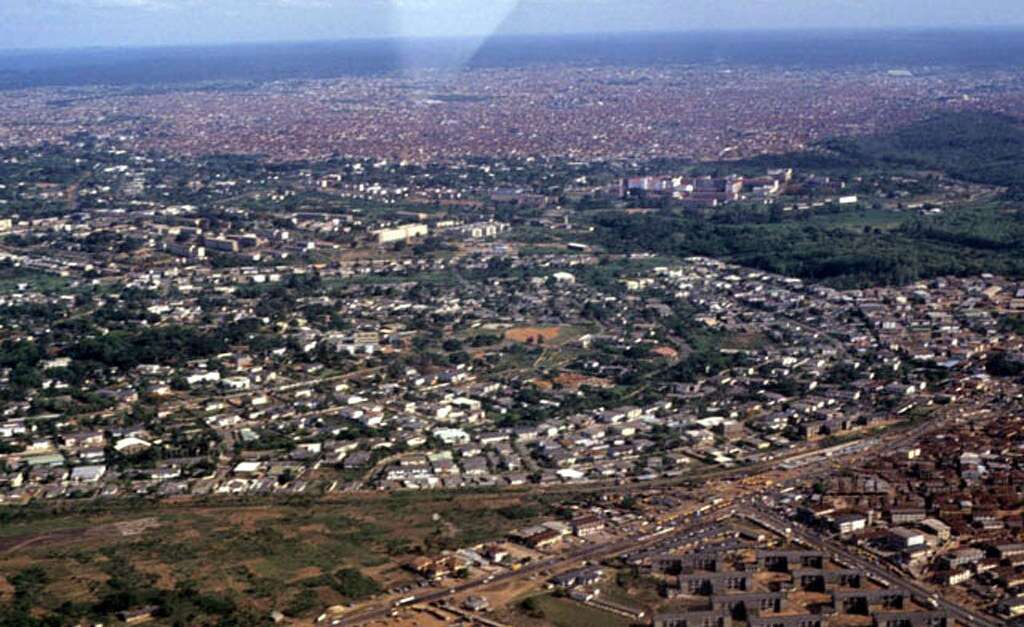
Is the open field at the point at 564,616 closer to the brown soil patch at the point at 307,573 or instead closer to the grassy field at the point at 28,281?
the brown soil patch at the point at 307,573

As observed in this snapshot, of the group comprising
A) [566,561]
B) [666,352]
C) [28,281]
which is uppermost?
[28,281]

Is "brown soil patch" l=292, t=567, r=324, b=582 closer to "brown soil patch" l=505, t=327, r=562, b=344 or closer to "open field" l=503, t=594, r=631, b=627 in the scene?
"open field" l=503, t=594, r=631, b=627

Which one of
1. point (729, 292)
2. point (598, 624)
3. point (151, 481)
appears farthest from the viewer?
point (729, 292)

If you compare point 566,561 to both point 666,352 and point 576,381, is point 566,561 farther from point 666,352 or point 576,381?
point 666,352

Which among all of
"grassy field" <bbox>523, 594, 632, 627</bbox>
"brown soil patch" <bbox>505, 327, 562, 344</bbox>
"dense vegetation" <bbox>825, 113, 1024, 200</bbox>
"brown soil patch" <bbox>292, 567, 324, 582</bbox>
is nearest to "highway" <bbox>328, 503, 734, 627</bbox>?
"grassy field" <bbox>523, 594, 632, 627</bbox>

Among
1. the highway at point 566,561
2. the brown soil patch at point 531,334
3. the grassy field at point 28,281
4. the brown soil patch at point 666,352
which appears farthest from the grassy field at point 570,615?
the grassy field at point 28,281

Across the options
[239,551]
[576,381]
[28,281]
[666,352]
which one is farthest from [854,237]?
[239,551]

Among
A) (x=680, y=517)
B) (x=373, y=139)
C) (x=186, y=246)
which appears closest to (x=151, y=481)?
(x=680, y=517)

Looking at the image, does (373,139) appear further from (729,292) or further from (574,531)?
(574,531)

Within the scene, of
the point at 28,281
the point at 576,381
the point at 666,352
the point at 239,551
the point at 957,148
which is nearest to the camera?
the point at 239,551

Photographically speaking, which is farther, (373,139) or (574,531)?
(373,139)

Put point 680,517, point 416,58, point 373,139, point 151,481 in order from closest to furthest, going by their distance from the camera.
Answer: point 680,517 → point 151,481 → point 373,139 → point 416,58
